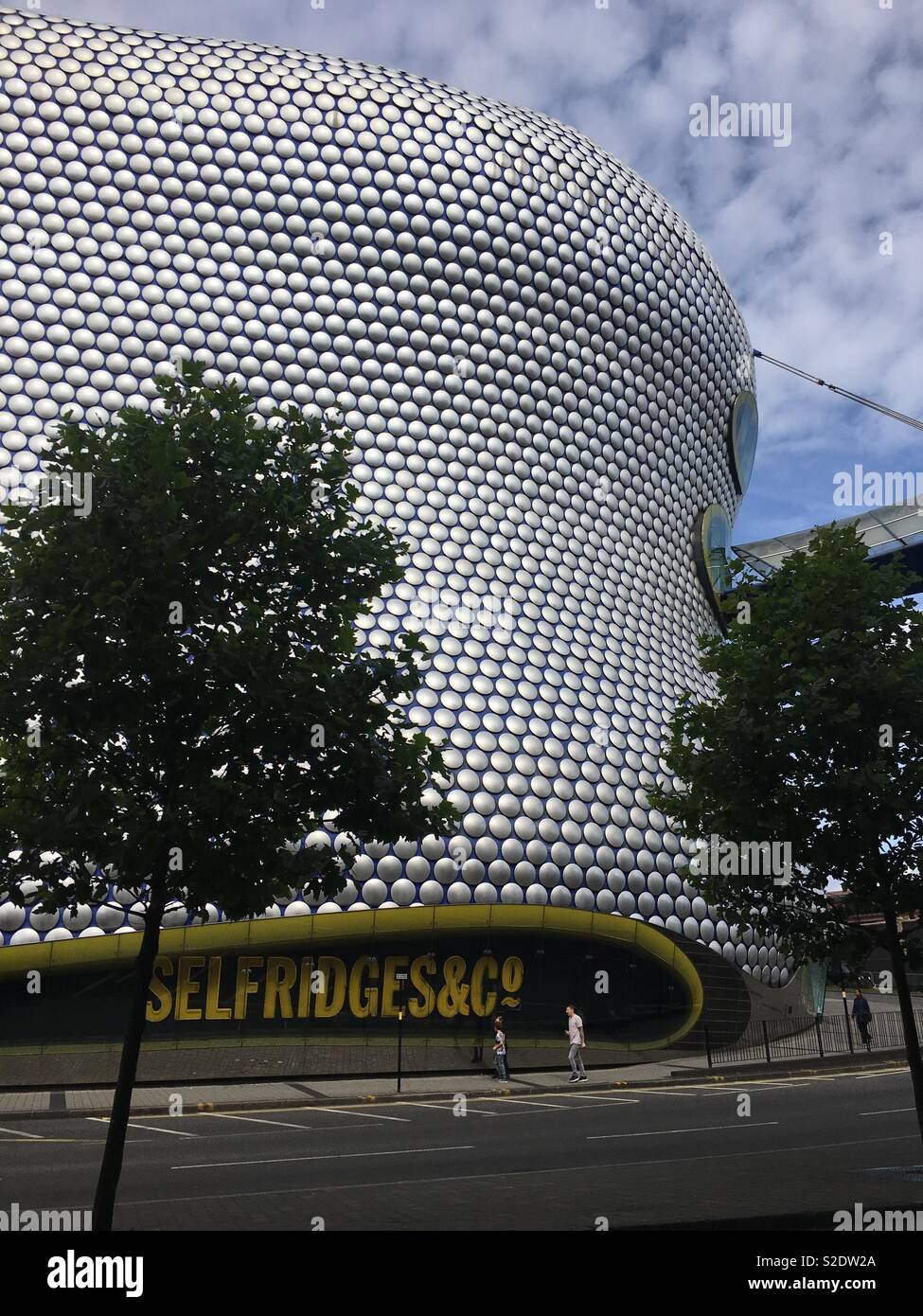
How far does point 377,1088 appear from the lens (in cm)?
1917

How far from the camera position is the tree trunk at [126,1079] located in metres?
7.30

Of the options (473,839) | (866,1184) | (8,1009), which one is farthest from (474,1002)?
(866,1184)

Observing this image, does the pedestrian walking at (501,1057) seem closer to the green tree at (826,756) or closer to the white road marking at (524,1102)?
the white road marking at (524,1102)

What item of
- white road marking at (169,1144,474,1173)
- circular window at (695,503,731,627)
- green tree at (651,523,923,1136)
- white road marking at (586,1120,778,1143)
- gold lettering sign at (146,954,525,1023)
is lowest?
white road marking at (586,1120,778,1143)

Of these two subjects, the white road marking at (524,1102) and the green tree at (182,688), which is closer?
the green tree at (182,688)

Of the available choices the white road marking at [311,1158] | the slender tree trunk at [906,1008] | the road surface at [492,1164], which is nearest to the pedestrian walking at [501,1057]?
the road surface at [492,1164]

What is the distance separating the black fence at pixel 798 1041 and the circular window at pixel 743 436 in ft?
57.3

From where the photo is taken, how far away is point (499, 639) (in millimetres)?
25328

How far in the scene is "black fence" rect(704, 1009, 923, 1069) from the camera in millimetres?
23578

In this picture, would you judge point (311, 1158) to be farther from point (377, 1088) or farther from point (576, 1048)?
point (576, 1048)

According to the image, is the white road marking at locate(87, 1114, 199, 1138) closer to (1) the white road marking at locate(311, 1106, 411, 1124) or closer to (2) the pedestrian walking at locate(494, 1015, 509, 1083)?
(1) the white road marking at locate(311, 1106, 411, 1124)

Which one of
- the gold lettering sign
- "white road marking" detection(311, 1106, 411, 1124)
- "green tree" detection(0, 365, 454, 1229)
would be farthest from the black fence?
"green tree" detection(0, 365, 454, 1229)

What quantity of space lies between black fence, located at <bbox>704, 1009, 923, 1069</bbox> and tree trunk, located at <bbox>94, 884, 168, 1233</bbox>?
16095mm

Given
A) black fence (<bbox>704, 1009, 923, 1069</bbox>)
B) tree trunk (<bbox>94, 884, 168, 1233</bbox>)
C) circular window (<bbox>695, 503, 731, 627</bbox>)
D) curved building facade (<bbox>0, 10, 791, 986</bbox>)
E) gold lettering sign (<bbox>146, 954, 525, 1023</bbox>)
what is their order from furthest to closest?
circular window (<bbox>695, 503, 731, 627</bbox>)
curved building facade (<bbox>0, 10, 791, 986</bbox>)
black fence (<bbox>704, 1009, 923, 1069</bbox>)
gold lettering sign (<bbox>146, 954, 525, 1023</bbox>)
tree trunk (<bbox>94, 884, 168, 1233</bbox>)
